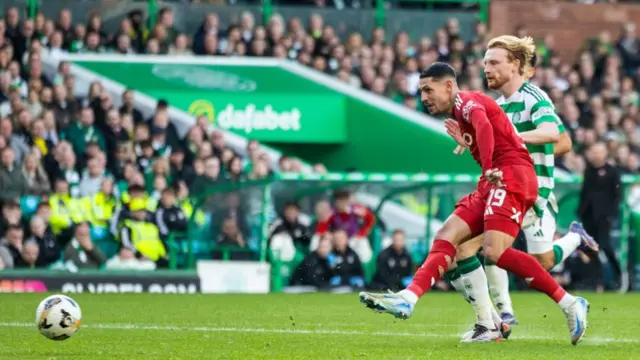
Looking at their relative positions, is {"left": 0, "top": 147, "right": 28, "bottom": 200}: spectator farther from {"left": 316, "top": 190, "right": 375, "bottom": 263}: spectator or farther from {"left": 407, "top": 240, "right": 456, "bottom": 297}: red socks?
{"left": 407, "top": 240, "right": 456, "bottom": 297}: red socks

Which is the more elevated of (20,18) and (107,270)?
(20,18)

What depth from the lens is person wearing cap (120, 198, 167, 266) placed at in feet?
60.7

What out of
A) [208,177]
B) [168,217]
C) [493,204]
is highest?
[493,204]

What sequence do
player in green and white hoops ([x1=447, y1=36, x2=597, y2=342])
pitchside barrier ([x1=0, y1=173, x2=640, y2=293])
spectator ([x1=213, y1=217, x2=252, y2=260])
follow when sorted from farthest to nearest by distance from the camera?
spectator ([x1=213, y1=217, x2=252, y2=260])
pitchside barrier ([x1=0, y1=173, x2=640, y2=293])
player in green and white hoops ([x1=447, y1=36, x2=597, y2=342])

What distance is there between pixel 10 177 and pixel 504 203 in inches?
426

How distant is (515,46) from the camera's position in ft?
34.4

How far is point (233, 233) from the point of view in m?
19.0

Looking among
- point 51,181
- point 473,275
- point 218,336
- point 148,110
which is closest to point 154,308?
point 218,336

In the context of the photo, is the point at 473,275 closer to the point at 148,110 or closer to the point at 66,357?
the point at 66,357

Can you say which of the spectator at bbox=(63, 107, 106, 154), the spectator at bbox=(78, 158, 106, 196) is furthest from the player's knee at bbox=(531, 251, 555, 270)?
the spectator at bbox=(63, 107, 106, 154)

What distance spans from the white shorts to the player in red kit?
168cm

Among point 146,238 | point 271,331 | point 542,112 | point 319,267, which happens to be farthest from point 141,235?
point 542,112

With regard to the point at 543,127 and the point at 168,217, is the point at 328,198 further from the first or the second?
the point at 543,127

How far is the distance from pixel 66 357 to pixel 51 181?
11242mm
